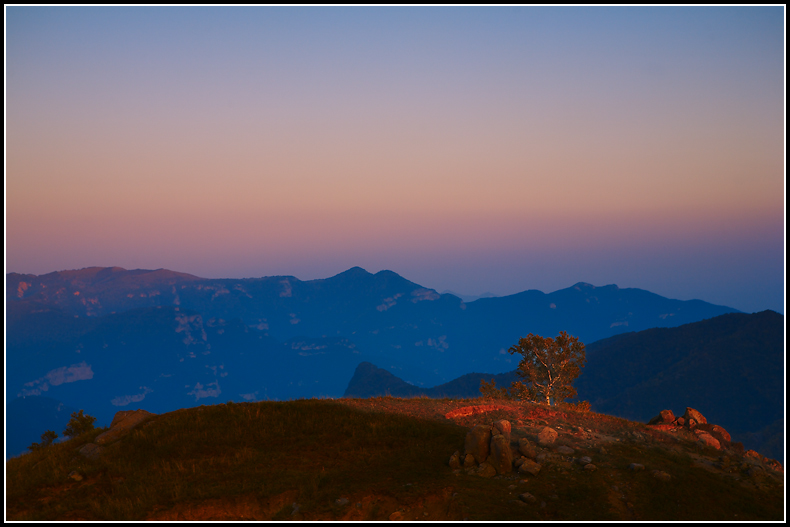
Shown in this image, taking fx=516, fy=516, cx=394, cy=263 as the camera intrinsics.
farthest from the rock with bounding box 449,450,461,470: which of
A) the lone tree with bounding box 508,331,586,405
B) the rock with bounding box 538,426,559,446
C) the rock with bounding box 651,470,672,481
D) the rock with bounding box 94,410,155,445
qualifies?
the lone tree with bounding box 508,331,586,405

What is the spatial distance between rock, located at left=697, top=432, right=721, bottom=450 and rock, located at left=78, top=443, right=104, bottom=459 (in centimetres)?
2419

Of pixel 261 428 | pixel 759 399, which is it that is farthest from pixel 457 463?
pixel 759 399

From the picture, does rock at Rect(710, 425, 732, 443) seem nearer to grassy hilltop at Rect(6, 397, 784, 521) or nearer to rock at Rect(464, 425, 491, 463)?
grassy hilltop at Rect(6, 397, 784, 521)

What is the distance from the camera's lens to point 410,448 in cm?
1877

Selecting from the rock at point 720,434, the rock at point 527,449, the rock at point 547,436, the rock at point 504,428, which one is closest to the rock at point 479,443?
the rock at point 504,428

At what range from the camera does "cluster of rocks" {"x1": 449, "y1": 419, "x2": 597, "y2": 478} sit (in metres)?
16.2

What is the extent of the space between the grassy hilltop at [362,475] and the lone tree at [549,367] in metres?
27.4

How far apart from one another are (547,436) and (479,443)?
9.92 ft

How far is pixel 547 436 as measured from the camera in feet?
60.3

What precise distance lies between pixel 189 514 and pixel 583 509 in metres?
10.9

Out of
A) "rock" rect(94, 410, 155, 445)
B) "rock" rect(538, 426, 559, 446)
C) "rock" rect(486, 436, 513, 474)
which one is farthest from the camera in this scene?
"rock" rect(94, 410, 155, 445)

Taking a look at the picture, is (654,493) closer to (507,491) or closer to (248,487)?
(507,491)

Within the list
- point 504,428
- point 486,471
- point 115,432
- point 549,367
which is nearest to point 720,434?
point 504,428

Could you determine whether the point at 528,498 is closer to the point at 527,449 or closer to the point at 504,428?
the point at 527,449
